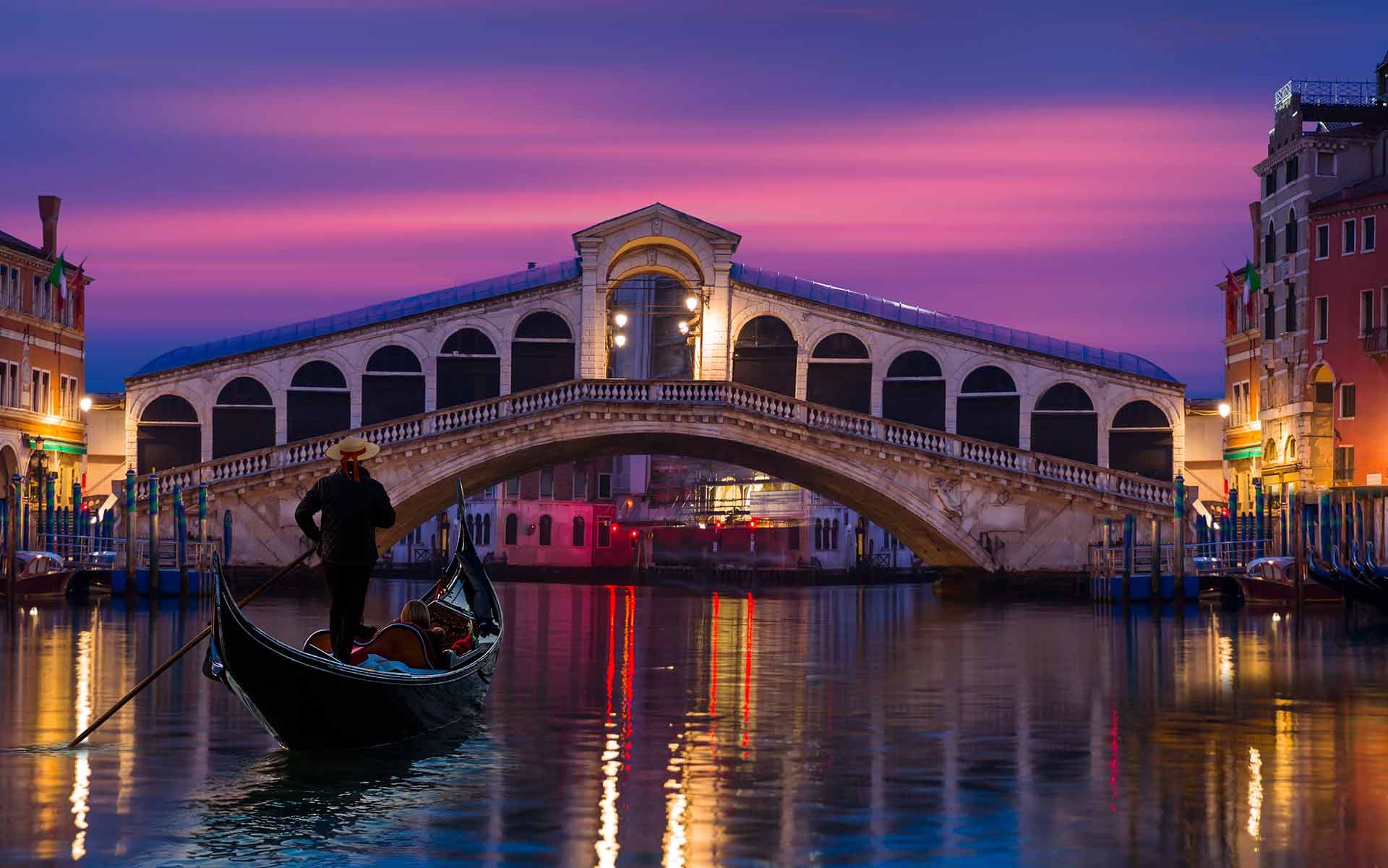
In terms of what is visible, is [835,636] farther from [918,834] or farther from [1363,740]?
[918,834]

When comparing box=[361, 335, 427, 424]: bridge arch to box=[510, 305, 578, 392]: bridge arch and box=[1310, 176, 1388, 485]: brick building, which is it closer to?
box=[510, 305, 578, 392]: bridge arch

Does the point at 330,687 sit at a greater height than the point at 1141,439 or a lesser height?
lesser

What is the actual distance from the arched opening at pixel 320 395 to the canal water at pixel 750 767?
74.9 ft

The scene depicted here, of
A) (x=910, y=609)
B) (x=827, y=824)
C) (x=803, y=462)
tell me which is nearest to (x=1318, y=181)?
(x=803, y=462)

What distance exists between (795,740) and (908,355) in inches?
1250

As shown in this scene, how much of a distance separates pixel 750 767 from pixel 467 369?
33.0 metres

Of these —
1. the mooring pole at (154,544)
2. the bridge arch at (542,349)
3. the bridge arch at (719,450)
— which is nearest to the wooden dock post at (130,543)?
the mooring pole at (154,544)

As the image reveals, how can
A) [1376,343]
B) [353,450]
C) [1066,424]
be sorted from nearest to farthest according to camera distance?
1. [353,450]
2. [1376,343]
3. [1066,424]

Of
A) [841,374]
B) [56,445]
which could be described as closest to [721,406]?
[841,374]

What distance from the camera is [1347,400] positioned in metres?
40.5

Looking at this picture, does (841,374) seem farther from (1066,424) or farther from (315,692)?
(315,692)

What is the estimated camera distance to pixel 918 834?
8.67 m

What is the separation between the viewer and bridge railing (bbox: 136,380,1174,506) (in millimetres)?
39312

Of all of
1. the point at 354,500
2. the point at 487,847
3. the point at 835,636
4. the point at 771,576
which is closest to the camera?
the point at 487,847
